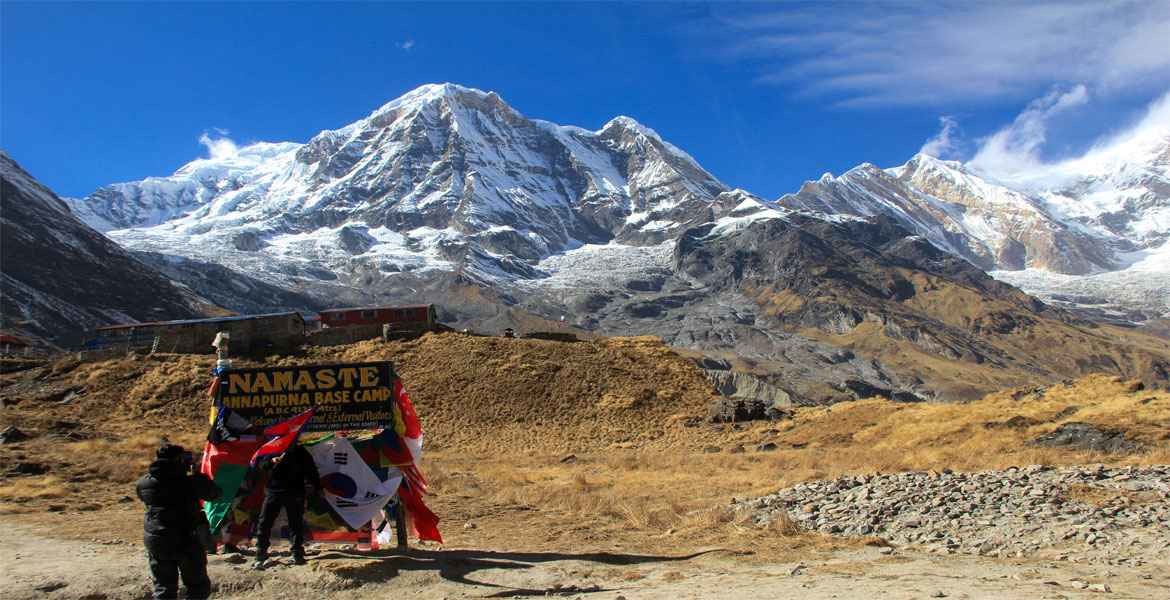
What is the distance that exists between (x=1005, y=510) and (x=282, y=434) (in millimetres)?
12965

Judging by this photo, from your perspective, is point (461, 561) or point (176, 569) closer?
point (176, 569)

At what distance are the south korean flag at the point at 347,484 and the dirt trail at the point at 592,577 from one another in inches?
27.4

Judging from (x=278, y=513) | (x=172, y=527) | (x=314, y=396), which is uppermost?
(x=314, y=396)

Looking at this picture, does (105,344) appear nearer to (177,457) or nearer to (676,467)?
(676,467)

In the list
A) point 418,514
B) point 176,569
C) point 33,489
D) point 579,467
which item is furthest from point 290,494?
point 579,467

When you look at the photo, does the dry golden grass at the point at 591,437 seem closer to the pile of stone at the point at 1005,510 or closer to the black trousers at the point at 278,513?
the pile of stone at the point at 1005,510

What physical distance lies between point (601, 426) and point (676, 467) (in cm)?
1503

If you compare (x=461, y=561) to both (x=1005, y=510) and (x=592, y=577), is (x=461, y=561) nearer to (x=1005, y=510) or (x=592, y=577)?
(x=592, y=577)

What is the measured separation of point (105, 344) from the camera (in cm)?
5897

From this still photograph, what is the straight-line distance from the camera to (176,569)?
1068 cm

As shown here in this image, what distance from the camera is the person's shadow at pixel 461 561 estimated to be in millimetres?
12781

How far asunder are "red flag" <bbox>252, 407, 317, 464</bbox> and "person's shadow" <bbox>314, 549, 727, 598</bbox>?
190 centimetres

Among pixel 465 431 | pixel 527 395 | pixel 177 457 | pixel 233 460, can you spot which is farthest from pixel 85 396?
pixel 177 457

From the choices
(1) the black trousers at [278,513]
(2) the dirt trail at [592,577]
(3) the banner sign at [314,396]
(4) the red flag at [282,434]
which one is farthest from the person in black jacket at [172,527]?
(3) the banner sign at [314,396]
